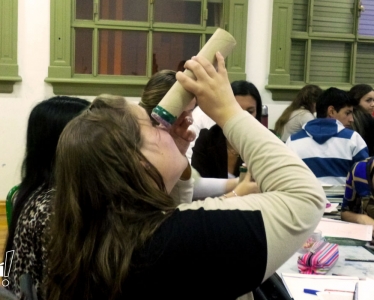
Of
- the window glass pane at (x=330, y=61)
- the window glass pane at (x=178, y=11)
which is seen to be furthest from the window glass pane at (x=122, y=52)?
the window glass pane at (x=330, y=61)

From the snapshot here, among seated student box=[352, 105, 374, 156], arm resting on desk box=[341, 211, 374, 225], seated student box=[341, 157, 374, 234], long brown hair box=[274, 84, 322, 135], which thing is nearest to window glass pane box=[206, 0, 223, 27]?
long brown hair box=[274, 84, 322, 135]

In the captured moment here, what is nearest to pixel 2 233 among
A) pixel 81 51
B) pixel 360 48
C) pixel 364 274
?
pixel 81 51

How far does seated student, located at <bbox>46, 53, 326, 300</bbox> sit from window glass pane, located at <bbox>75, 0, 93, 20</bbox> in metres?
4.18

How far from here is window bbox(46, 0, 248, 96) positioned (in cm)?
465

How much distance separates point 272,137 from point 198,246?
0.20 m

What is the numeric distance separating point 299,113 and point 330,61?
1.26m

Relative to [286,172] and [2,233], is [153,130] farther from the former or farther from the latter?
[2,233]

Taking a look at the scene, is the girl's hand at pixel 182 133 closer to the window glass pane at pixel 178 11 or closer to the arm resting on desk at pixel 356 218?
the arm resting on desk at pixel 356 218

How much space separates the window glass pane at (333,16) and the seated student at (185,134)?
3748 mm

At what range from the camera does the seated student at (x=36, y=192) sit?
120cm

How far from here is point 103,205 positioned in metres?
0.77

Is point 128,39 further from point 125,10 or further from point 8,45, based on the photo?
point 8,45

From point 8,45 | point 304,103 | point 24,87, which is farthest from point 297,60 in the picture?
point 8,45

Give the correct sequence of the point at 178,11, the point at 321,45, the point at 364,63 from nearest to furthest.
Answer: the point at 178,11 → the point at 321,45 → the point at 364,63
